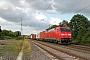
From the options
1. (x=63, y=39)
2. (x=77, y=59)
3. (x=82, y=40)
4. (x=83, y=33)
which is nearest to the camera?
(x=77, y=59)

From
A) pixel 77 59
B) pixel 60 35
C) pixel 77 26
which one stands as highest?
pixel 77 26

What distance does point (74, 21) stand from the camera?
266 feet

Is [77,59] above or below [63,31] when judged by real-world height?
below

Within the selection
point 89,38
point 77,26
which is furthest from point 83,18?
point 89,38

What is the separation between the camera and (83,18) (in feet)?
280

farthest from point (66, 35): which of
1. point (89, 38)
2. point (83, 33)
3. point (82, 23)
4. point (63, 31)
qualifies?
point (82, 23)

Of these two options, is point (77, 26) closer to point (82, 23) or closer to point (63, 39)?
point (82, 23)

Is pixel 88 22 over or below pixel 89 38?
over

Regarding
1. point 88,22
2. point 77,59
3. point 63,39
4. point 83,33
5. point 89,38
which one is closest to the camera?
point 77,59

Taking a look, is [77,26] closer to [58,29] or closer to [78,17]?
[78,17]

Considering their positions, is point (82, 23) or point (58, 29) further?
point (82, 23)

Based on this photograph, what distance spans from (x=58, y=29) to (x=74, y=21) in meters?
44.6

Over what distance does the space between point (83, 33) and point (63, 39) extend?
40.6ft

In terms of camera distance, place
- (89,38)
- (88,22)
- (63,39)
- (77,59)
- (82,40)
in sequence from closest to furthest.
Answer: (77,59) → (63,39) → (89,38) → (82,40) → (88,22)
